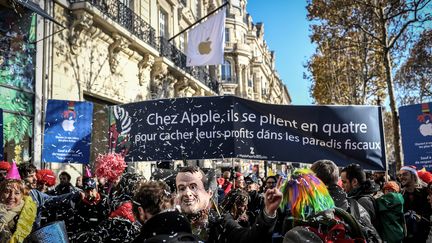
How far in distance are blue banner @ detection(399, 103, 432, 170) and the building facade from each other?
15.5ft

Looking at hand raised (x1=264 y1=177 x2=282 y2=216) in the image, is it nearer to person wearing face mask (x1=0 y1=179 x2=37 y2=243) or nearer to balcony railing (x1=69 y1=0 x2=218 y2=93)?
person wearing face mask (x1=0 y1=179 x2=37 y2=243)

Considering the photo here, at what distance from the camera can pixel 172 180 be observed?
307 cm

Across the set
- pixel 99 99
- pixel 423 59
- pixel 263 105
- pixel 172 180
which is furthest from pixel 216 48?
pixel 423 59

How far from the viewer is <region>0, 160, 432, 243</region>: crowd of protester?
1.91m

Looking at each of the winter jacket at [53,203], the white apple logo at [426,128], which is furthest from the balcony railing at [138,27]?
the white apple logo at [426,128]

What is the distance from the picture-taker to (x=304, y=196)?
2.07m

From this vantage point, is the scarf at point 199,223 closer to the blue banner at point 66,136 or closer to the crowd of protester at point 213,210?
Result: the crowd of protester at point 213,210

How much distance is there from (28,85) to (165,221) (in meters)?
9.41

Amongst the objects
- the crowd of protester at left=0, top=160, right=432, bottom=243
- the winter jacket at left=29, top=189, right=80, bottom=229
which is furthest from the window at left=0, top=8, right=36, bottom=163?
the winter jacket at left=29, top=189, right=80, bottom=229

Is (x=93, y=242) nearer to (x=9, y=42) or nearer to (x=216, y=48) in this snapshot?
(x=9, y=42)

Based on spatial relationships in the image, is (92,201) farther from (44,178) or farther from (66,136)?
(66,136)

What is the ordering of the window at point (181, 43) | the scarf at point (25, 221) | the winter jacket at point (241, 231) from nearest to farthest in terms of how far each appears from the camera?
the winter jacket at point (241, 231)
the scarf at point (25, 221)
the window at point (181, 43)

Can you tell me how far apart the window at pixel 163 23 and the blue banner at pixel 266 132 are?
46.2ft

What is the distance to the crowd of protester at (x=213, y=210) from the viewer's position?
1.91 meters
